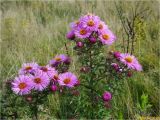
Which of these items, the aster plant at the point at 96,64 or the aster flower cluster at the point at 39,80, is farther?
the aster plant at the point at 96,64

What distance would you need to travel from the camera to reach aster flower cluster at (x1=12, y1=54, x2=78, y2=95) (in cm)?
244

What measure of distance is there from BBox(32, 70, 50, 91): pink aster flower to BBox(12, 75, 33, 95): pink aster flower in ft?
0.09

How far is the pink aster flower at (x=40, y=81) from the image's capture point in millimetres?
2428

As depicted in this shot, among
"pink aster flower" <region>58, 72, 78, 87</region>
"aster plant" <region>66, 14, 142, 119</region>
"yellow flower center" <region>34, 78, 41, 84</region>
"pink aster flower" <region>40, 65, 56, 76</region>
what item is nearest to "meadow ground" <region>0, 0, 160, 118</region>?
"aster plant" <region>66, 14, 142, 119</region>

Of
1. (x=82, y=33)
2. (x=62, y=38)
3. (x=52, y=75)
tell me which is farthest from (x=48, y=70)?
(x=62, y=38)

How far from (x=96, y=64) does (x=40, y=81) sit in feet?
1.38

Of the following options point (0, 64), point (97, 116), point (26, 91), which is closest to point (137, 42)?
point (0, 64)

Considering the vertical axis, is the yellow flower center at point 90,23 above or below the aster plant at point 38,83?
above

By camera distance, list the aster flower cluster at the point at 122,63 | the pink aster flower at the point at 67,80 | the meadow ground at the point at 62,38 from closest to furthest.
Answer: the pink aster flower at the point at 67,80, the aster flower cluster at the point at 122,63, the meadow ground at the point at 62,38

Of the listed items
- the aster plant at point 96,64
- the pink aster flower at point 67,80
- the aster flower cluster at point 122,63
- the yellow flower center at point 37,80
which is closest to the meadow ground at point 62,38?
the aster plant at point 96,64

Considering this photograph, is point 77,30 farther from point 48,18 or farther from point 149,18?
point 48,18

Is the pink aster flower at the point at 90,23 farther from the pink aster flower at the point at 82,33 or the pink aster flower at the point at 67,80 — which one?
the pink aster flower at the point at 67,80

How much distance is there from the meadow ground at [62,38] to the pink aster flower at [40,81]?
0.89 meters

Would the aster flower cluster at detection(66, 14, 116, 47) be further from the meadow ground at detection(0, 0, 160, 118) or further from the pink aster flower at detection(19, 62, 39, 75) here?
the meadow ground at detection(0, 0, 160, 118)
